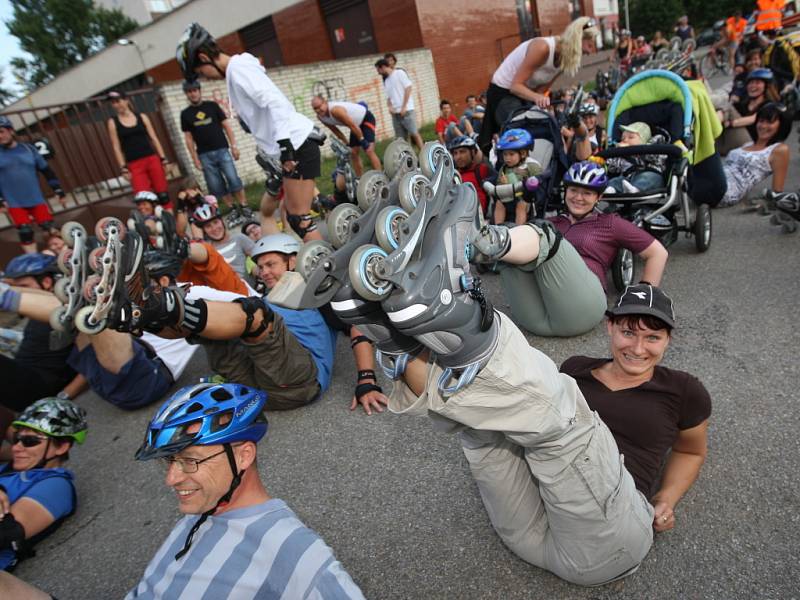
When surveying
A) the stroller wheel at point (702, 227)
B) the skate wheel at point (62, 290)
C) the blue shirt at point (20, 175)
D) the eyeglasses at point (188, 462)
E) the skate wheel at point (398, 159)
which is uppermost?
the blue shirt at point (20, 175)

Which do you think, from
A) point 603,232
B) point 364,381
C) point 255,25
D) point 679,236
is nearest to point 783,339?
point 603,232

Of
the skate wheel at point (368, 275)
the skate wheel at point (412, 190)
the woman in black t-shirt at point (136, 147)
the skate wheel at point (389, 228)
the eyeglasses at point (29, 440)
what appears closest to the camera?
the skate wheel at point (368, 275)

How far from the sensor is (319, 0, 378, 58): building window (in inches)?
775

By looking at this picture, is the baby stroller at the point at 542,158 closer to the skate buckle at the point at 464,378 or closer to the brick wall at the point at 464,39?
the skate buckle at the point at 464,378

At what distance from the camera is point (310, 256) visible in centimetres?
159

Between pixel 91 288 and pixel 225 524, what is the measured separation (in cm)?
148

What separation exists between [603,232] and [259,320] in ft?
8.29

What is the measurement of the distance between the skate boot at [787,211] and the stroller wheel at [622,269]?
1.63 meters

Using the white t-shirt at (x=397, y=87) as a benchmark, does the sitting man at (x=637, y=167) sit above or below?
below

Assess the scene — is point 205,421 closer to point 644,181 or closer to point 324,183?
point 644,181

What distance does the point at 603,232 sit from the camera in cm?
366

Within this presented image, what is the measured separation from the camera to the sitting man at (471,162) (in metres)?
5.69

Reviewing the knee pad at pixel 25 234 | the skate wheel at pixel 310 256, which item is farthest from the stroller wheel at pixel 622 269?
the knee pad at pixel 25 234

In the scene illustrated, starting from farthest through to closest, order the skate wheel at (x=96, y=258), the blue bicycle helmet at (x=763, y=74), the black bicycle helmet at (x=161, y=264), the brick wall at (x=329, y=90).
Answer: the brick wall at (x=329, y=90) < the blue bicycle helmet at (x=763, y=74) < the black bicycle helmet at (x=161, y=264) < the skate wheel at (x=96, y=258)
